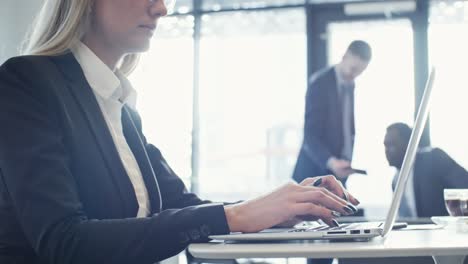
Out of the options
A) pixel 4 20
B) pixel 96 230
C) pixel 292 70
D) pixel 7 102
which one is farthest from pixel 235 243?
pixel 292 70

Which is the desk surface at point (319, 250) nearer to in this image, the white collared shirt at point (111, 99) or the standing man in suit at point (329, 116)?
the white collared shirt at point (111, 99)

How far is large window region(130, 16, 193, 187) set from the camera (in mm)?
5656

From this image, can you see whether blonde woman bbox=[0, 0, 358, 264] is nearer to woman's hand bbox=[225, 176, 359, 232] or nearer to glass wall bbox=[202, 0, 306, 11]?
woman's hand bbox=[225, 176, 359, 232]

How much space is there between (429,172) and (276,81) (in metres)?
2.82

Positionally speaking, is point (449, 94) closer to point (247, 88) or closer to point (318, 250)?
point (247, 88)

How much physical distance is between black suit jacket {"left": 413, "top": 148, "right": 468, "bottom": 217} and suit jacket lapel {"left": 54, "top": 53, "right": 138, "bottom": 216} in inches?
83.4

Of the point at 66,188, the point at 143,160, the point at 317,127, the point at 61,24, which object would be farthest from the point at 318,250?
the point at 317,127

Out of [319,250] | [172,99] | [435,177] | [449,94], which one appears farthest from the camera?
[172,99]

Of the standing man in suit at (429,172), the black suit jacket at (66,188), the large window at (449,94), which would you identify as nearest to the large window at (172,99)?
the large window at (449,94)

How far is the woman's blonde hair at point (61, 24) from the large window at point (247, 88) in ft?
14.1

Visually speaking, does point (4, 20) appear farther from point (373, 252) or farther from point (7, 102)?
point (373, 252)

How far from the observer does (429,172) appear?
3.03 meters

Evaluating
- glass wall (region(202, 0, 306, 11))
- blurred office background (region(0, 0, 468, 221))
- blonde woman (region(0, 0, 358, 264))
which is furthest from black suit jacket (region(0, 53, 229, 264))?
glass wall (region(202, 0, 306, 11))

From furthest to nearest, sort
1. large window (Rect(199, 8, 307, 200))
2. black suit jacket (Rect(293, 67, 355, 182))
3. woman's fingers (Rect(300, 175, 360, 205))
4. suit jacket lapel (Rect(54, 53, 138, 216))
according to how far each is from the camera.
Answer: large window (Rect(199, 8, 307, 200)) < black suit jacket (Rect(293, 67, 355, 182)) < woman's fingers (Rect(300, 175, 360, 205)) < suit jacket lapel (Rect(54, 53, 138, 216))
